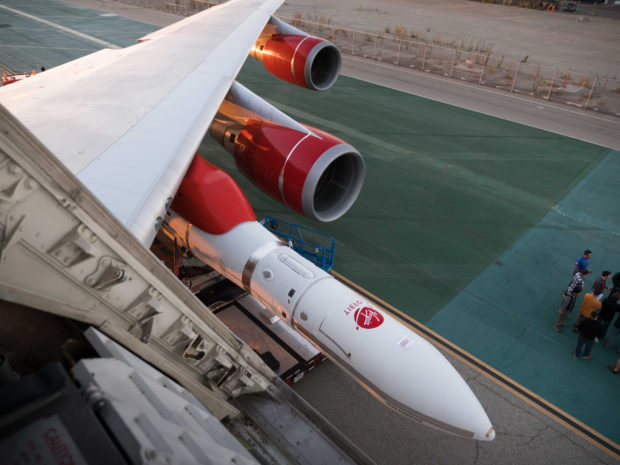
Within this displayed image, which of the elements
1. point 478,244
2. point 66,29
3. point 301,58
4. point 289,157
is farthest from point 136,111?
point 66,29

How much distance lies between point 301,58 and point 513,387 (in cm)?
1145

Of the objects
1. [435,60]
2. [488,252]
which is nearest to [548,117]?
[435,60]

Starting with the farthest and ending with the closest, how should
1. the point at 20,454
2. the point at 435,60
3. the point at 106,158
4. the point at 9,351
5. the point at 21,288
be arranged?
the point at 435,60 → the point at 106,158 → the point at 9,351 → the point at 21,288 → the point at 20,454

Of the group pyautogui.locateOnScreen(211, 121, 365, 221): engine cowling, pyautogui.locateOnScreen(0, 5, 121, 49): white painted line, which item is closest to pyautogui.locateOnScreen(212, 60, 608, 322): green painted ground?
pyautogui.locateOnScreen(211, 121, 365, 221): engine cowling

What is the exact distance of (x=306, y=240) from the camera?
14.7 metres

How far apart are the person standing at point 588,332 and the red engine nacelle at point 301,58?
10.7 metres

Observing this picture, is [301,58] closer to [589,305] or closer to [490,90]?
[589,305]

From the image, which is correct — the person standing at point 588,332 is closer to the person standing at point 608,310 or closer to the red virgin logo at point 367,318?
the person standing at point 608,310

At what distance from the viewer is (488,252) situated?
48.2 feet

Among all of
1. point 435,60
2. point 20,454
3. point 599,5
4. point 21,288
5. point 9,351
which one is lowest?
point 9,351

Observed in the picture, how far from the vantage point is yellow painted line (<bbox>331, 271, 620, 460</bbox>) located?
9.47m

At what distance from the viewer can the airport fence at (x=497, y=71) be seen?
2784 cm

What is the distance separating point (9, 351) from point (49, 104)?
21.4 ft

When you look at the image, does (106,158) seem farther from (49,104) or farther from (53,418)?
(53,418)
